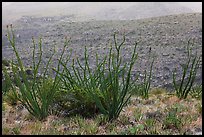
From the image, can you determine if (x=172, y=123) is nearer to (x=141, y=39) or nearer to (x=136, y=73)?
(x=136, y=73)

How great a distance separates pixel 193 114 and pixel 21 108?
9.91 feet

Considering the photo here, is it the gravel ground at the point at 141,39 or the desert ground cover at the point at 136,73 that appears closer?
the desert ground cover at the point at 136,73

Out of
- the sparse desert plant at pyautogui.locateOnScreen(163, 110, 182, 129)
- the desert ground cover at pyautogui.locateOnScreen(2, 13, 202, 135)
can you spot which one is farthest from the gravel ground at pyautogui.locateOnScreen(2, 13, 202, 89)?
the sparse desert plant at pyautogui.locateOnScreen(163, 110, 182, 129)

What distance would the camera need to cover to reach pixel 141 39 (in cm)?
2820

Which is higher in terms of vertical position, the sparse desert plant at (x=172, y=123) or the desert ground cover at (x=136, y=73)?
the sparse desert plant at (x=172, y=123)

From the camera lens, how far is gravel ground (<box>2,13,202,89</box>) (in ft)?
73.0

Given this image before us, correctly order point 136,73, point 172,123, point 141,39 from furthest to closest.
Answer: point 141,39
point 136,73
point 172,123

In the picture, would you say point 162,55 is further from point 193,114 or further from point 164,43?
point 193,114

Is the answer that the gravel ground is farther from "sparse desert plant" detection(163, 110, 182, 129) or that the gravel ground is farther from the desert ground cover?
"sparse desert plant" detection(163, 110, 182, 129)

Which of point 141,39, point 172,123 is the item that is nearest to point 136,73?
point 141,39

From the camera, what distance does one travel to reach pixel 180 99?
7.81m

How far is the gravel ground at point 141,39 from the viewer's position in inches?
876

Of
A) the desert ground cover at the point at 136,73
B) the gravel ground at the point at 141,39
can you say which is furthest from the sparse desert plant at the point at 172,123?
the gravel ground at the point at 141,39

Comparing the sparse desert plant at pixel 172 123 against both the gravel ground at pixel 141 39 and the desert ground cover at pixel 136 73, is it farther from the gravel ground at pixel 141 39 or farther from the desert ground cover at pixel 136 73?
the gravel ground at pixel 141 39
